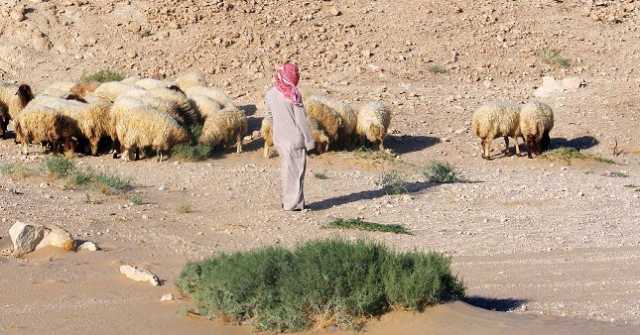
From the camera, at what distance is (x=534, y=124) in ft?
54.9

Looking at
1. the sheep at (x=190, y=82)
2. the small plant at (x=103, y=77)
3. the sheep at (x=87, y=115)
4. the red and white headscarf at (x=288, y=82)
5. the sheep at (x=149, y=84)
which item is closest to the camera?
the red and white headscarf at (x=288, y=82)

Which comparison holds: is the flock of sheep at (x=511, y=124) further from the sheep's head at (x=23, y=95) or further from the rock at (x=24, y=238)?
the rock at (x=24, y=238)

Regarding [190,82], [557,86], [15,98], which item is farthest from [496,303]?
[557,86]

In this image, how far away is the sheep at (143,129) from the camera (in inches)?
593

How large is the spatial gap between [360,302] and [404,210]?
214 inches

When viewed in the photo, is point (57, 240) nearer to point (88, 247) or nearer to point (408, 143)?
point (88, 247)

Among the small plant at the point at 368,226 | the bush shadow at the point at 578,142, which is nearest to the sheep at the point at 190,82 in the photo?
the bush shadow at the point at 578,142

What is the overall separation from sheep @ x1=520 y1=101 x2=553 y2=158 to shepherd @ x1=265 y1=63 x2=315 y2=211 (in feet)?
20.9

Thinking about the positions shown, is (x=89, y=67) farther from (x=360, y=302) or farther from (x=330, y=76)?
(x=360, y=302)

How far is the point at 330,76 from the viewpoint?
22906 mm

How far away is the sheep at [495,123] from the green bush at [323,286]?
10093 millimetres

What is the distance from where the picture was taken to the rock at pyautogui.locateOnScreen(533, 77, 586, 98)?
2181 centimetres

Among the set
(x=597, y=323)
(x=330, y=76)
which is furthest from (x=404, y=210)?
(x=330, y=76)

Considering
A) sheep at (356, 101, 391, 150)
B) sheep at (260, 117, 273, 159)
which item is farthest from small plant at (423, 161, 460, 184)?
sheep at (260, 117, 273, 159)
